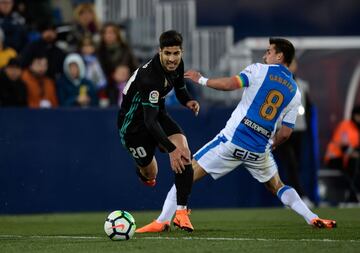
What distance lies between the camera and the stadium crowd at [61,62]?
16031mm

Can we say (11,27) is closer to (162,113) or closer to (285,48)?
(162,113)

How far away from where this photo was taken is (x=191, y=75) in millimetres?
9945

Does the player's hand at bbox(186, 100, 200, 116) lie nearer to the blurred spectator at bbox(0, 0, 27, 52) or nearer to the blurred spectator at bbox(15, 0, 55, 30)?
the blurred spectator at bbox(0, 0, 27, 52)

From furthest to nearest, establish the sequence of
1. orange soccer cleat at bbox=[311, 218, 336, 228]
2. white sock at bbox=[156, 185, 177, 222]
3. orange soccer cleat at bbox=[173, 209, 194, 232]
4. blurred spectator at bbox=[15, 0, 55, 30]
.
Answer: blurred spectator at bbox=[15, 0, 55, 30] < orange soccer cleat at bbox=[311, 218, 336, 228] < white sock at bbox=[156, 185, 177, 222] < orange soccer cleat at bbox=[173, 209, 194, 232]

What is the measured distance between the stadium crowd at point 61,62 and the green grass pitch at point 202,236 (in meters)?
2.92

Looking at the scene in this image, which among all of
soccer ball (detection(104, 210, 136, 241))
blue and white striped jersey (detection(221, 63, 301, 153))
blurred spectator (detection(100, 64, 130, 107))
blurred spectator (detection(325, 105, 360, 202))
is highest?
blue and white striped jersey (detection(221, 63, 301, 153))

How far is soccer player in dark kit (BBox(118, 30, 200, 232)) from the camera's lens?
380 inches

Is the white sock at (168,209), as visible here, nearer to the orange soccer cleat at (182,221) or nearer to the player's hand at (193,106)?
the orange soccer cleat at (182,221)

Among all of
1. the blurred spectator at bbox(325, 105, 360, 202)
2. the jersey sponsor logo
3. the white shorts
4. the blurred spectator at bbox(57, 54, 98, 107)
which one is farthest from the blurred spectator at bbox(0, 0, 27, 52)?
the jersey sponsor logo

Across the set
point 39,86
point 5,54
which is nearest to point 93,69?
point 39,86

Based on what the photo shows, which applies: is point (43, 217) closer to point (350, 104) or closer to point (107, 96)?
point (107, 96)

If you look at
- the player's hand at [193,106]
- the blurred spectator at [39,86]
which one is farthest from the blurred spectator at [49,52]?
the player's hand at [193,106]

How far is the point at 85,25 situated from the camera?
17672mm

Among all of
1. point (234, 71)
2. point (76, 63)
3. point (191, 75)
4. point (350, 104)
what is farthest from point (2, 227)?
point (350, 104)
